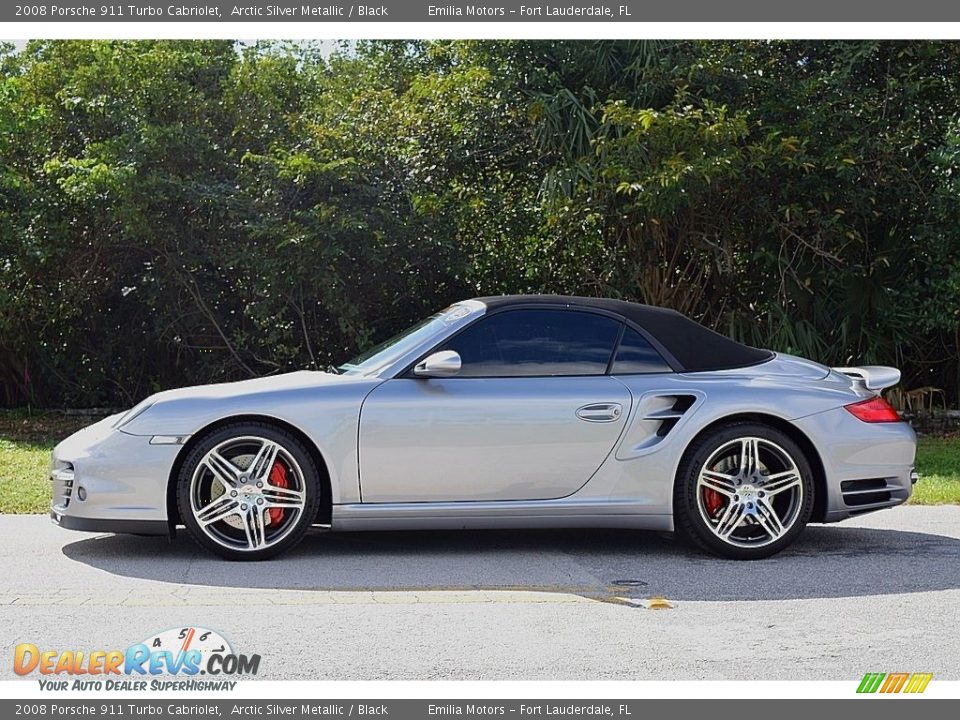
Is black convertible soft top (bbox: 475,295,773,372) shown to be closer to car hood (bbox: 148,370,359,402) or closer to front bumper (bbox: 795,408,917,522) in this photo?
front bumper (bbox: 795,408,917,522)

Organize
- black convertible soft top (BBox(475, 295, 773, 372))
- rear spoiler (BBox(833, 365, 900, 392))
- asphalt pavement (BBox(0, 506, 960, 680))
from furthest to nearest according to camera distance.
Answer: rear spoiler (BBox(833, 365, 900, 392)) → black convertible soft top (BBox(475, 295, 773, 372)) → asphalt pavement (BBox(0, 506, 960, 680))

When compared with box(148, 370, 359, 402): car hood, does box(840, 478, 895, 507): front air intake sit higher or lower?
lower

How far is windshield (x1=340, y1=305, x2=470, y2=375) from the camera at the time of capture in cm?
721

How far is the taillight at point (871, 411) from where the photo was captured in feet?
23.6

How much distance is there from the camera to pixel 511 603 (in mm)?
5973

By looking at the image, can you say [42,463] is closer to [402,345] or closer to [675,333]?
[402,345]

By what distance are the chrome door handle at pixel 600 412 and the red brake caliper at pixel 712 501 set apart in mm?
635

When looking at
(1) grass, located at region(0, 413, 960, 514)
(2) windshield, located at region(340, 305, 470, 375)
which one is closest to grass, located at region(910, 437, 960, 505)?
(1) grass, located at region(0, 413, 960, 514)

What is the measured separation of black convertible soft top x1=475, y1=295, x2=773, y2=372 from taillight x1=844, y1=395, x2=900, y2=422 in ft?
1.98

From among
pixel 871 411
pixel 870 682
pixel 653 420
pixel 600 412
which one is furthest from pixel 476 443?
pixel 870 682

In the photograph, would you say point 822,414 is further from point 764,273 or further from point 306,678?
point 764,273

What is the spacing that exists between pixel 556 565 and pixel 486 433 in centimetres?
79

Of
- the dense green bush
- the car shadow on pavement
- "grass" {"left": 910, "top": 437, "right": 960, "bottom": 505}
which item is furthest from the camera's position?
the dense green bush

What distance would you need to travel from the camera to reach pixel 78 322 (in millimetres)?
15438
